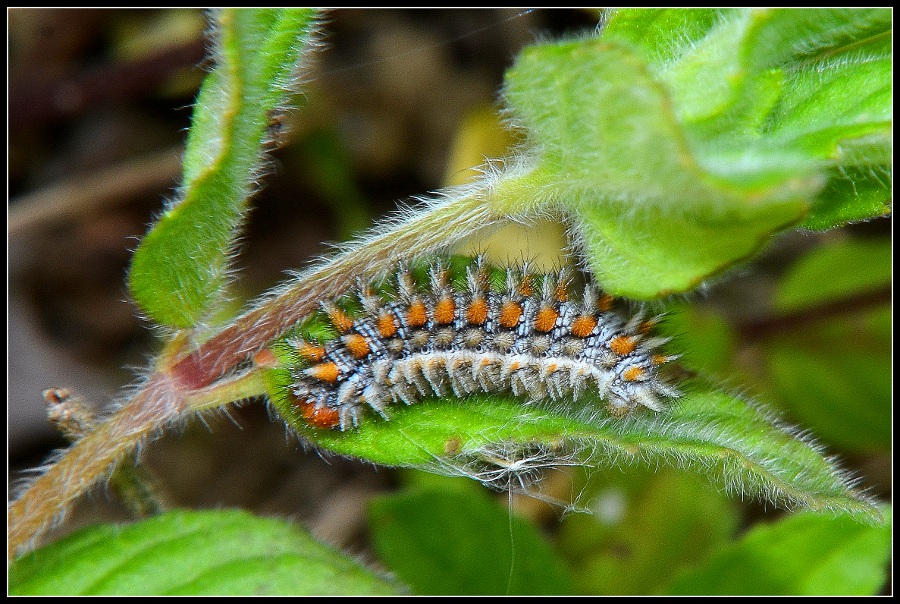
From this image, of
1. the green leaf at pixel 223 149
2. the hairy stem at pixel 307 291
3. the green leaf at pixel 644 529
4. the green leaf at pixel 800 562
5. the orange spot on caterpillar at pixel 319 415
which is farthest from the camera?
the green leaf at pixel 644 529

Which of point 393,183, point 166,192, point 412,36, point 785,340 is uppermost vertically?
point 412,36

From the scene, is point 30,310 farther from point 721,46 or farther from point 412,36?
point 721,46

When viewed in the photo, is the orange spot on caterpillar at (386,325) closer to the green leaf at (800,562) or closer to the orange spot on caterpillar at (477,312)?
the orange spot on caterpillar at (477,312)

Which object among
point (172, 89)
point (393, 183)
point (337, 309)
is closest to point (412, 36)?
point (393, 183)

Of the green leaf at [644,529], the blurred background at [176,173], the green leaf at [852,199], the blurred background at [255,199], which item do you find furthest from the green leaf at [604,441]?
the blurred background at [176,173]

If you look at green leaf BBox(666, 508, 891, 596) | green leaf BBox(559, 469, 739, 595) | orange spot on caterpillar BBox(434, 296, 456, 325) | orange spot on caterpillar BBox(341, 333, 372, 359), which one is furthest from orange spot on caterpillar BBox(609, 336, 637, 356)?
green leaf BBox(559, 469, 739, 595)

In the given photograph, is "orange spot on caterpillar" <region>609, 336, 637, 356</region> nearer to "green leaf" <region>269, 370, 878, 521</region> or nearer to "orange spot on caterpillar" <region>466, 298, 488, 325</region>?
"green leaf" <region>269, 370, 878, 521</region>
